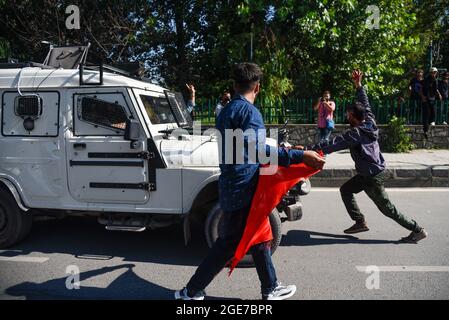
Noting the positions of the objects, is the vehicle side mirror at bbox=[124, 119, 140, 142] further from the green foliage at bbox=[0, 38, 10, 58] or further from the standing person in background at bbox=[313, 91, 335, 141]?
the green foliage at bbox=[0, 38, 10, 58]

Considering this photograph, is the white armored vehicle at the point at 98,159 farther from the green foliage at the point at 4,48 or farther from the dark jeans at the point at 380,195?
the green foliage at the point at 4,48

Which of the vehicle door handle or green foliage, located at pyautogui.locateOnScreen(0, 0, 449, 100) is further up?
green foliage, located at pyautogui.locateOnScreen(0, 0, 449, 100)

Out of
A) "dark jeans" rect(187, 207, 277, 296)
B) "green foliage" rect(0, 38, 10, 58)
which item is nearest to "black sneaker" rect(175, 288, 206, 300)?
"dark jeans" rect(187, 207, 277, 296)

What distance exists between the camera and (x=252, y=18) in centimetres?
1248

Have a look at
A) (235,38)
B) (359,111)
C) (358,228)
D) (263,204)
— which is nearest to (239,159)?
(263,204)

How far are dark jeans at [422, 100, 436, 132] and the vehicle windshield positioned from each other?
8.65 m

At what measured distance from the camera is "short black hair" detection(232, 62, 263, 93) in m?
3.16

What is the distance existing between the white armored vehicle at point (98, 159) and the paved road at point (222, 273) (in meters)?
0.40

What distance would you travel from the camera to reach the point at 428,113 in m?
11.4

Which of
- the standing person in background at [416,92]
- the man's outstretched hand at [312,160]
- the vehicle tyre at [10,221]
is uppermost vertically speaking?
the standing person in background at [416,92]

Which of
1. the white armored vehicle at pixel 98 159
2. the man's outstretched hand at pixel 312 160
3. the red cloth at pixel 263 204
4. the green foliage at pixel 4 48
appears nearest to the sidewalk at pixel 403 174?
the white armored vehicle at pixel 98 159

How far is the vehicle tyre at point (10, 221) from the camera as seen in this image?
4.77 meters
